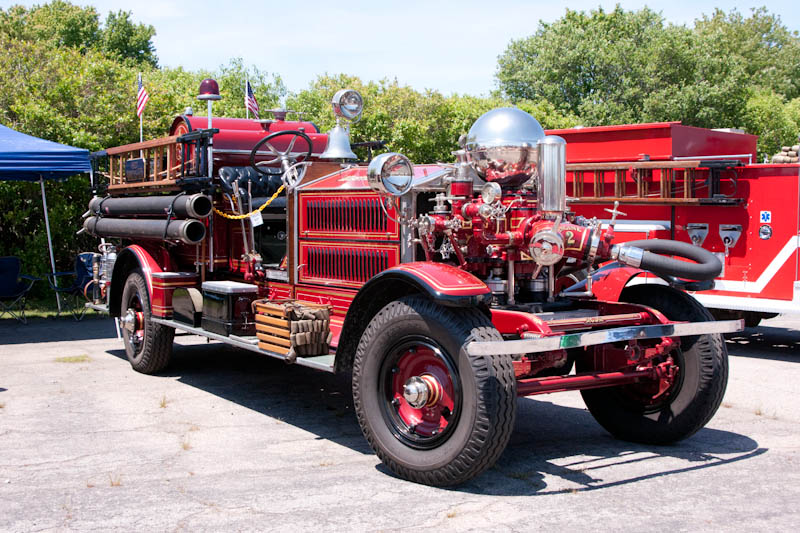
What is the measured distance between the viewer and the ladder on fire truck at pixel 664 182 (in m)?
9.59

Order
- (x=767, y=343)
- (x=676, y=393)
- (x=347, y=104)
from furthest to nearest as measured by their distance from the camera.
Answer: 1. (x=767, y=343)
2. (x=347, y=104)
3. (x=676, y=393)

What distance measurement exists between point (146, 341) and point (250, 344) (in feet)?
6.97

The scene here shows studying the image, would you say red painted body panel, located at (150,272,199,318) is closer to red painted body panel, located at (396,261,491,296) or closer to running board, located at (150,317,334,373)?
running board, located at (150,317,334,373)

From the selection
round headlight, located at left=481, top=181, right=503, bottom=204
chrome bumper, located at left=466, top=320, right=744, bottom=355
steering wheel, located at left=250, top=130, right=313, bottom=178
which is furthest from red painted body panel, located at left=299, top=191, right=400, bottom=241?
chrome bumper, located at left=466, top=320, right=744, bottom=355

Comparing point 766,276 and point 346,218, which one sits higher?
point 346,218

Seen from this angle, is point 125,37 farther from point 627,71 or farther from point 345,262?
point 345,262

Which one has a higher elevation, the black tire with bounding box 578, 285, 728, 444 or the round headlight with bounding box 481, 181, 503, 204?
the round headlight with bounding box 481, 181, 503, 204

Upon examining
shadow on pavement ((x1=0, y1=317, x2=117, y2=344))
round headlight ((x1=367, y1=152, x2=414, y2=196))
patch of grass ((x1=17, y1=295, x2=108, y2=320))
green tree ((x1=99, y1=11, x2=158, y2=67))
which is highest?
green tree ((x1=99, y1=11, x2=158, y2=67))

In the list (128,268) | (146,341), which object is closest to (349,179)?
(146,341)

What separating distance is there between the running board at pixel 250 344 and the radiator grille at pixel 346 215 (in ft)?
3.14

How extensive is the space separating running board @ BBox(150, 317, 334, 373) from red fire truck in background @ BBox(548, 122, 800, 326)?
503 cm

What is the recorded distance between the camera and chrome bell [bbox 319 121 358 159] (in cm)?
731

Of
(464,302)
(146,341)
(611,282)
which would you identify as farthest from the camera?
(146,341)

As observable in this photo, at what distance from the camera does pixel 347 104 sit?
702cm
